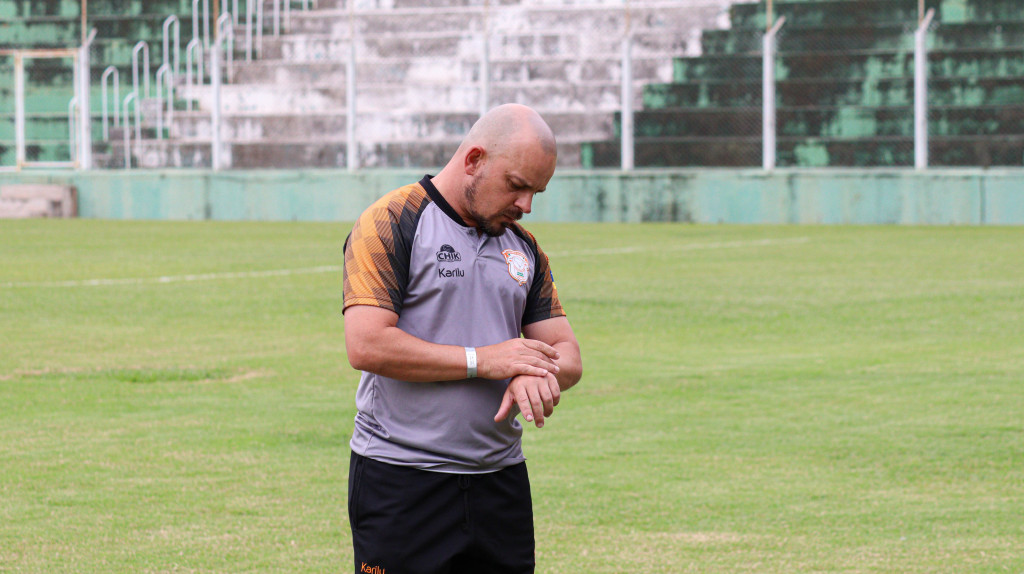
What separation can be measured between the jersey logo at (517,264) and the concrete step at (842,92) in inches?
839

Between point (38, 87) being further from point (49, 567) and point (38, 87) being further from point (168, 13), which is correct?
point (49, 567)

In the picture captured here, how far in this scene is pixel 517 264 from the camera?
329 cm

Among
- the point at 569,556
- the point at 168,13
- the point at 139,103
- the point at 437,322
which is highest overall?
the point at 168,13

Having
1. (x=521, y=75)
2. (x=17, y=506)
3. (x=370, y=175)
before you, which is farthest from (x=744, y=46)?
(x=17, y=506)

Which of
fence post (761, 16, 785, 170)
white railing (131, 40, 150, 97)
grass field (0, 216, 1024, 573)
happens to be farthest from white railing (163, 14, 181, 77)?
grass field (0, 216, 1024, 573)

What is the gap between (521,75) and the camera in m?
27.5

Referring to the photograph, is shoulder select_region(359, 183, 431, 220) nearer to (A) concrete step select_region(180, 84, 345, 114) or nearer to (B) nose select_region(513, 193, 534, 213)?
(B) nose select_region(513, 193, 534, 213)

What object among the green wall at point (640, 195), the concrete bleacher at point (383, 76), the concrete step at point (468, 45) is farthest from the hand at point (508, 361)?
the concrete step at point (468, 45)

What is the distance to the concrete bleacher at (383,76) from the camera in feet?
87.0

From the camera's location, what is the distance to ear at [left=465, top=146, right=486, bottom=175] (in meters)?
3.21

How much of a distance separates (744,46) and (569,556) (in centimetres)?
2182

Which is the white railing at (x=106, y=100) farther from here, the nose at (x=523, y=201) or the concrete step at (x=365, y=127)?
the nose at (x=523, y=201)

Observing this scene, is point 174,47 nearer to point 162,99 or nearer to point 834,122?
point 162,99

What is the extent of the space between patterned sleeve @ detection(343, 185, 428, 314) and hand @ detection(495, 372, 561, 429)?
283mm
